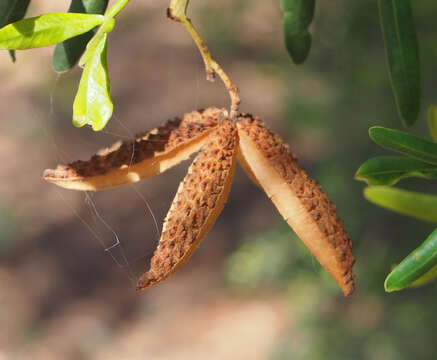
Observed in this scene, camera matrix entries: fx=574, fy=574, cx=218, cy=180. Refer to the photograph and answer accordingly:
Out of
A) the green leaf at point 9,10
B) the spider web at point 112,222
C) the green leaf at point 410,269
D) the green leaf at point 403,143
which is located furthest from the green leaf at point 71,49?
the spider web at point 112,222

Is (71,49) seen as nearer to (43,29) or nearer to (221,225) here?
(43,29)

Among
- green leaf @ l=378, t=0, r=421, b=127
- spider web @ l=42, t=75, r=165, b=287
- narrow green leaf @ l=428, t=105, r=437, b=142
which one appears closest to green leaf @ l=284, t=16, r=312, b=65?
green leaf @ l=378, t=0, r=421, b=127

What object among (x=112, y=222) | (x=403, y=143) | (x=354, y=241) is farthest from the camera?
(x=112, y=222)

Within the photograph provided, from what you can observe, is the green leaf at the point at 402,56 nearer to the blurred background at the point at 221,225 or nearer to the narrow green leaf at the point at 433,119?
the narrow green leaf at the point at 433,119

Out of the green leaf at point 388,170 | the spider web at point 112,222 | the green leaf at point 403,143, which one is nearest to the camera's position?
the green leaf at point 403,143

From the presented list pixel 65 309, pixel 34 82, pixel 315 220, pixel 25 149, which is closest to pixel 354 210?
pixel 65 309

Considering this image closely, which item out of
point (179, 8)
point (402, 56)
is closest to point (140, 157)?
point (179, 8)
